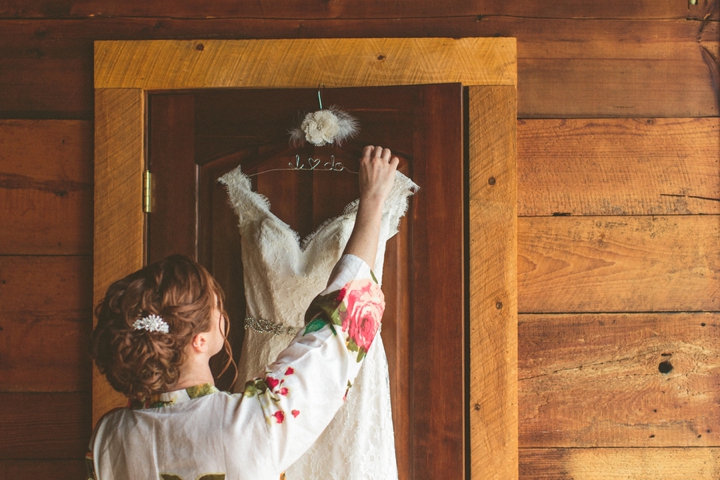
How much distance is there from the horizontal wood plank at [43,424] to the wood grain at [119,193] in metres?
0.12

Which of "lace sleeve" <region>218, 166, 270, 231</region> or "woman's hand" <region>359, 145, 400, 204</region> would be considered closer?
"woman's hand" <region>359, 145, 400, 204</region>

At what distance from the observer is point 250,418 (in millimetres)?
771

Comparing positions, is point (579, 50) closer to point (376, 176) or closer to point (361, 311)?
point (376, 176)

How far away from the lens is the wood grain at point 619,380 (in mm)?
1245

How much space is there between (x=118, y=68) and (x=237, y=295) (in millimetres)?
581

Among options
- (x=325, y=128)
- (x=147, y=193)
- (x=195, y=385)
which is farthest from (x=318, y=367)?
(x=147, y=193)

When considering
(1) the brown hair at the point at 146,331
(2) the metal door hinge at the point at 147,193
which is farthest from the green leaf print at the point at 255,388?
(2) the metal door hinge at the point at 147,193

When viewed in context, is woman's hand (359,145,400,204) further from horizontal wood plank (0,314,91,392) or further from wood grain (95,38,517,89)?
horizontal wood plank (0,314,91,392)

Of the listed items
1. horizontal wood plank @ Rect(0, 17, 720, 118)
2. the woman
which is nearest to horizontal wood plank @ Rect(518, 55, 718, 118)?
horizontal wood plank @ Rect(0, 17, 720, 118)

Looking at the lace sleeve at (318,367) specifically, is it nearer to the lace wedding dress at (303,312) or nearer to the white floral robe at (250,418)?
the white floral robe at (250,418)

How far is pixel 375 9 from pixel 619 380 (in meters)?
1.01

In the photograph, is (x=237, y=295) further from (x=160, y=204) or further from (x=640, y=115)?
(x=640, y=115)

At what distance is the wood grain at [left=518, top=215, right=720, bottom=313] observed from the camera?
126cm

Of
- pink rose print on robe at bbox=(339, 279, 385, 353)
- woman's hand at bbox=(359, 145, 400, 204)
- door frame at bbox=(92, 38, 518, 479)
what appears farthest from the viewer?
door frame at bbox=(92, 38, 518, 479)
